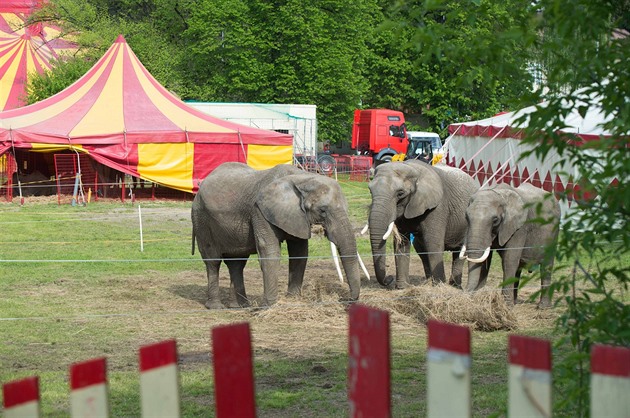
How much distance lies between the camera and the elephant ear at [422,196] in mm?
15414

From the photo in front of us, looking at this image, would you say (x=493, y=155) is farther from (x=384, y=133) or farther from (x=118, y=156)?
(x=384, y=133)

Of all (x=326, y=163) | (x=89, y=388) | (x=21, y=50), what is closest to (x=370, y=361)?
(x=89, y=388)

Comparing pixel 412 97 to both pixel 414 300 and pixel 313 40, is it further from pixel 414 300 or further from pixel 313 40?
pixel 414 300

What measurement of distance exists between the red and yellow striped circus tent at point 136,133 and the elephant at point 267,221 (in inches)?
643

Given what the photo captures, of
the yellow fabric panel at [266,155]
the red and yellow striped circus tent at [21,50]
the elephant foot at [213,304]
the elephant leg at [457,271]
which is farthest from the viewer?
the red and yellow striped circus tent at [21,50]

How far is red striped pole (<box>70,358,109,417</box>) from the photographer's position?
8.97ft

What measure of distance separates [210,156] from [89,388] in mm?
29529

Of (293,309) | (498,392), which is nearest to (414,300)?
(293,309)

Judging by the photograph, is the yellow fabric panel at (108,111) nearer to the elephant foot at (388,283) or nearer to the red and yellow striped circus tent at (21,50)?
the red and yellow striped circus tent at (21,50)

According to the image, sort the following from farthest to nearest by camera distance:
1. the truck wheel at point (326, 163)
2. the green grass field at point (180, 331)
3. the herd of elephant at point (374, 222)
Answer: the truck wheel at point (326, 163), the herd of elephant at point (374, 222), the green grass field at point (180, 331)

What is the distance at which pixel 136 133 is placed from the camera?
31156mm

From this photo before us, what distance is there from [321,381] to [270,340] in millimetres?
2322

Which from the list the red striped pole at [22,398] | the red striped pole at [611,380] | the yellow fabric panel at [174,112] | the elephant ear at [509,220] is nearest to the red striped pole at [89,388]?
the red striped pole at [22,398]

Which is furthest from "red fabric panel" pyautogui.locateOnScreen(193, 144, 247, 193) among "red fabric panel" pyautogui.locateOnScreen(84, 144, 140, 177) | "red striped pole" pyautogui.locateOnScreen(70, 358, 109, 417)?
"red striped pole" pyautogui.locateOnScreen(70, 358, 109, 417)
